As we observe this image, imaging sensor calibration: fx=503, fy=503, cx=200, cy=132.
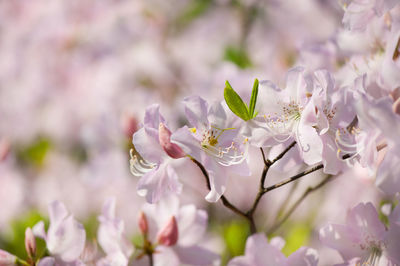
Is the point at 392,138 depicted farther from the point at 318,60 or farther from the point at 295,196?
the point at 295,196

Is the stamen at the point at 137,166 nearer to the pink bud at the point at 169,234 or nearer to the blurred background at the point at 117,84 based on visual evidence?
the pink bud at the point at 169,234

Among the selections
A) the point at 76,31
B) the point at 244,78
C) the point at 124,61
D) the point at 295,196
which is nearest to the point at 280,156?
the point at 244,78

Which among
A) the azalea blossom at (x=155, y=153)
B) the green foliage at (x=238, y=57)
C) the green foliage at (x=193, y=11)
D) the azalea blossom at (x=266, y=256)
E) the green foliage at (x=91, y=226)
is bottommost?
the green foliage at (x=91, y=226)

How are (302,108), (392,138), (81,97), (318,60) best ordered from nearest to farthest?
(392,138) → (302,108) → (318,60) → (81,97)

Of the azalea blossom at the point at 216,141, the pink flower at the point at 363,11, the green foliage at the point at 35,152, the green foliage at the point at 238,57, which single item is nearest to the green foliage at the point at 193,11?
the green foliage at the point at 238,57

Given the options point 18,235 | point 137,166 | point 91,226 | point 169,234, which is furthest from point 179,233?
point 91,226

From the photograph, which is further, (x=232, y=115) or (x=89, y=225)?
(x=89, y=225)
